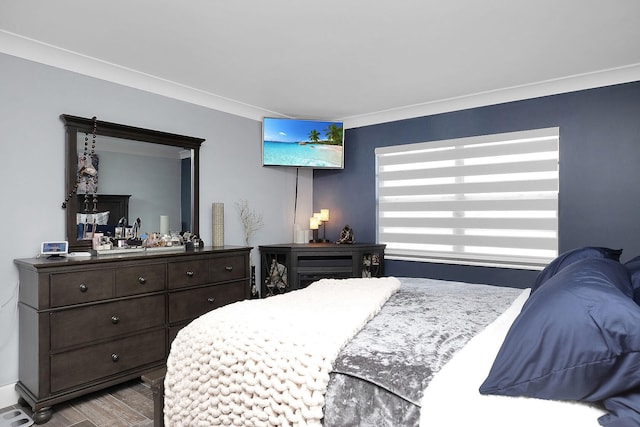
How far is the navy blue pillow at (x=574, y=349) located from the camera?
96 centimetres

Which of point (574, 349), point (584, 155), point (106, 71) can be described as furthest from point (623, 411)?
point (106, 71)

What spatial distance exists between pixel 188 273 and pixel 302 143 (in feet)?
6.86

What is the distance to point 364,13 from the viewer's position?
7.70 feet

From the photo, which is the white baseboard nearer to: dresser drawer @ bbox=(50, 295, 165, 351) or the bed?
dresser drawer @ bbox=(50, 295, 165, 351)

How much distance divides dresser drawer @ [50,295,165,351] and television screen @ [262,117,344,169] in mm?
2109

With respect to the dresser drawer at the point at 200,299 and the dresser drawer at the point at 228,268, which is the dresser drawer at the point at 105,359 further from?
the dresser drawer at the point at 228,268

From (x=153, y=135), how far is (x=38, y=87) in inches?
34.1

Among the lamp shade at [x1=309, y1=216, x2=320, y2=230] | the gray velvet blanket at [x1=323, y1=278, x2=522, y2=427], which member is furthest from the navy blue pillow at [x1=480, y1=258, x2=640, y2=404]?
the lamp shade at [x1=309, y1=216, x2=320, y2=230]

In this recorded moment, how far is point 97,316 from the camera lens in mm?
2635

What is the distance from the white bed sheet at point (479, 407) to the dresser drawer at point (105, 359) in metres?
2.36

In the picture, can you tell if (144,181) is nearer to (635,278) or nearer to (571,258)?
(571,258)

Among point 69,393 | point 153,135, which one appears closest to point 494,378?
point 69,393

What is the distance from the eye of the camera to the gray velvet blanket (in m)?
1.18

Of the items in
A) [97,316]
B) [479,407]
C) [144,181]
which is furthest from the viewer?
[144,181]
